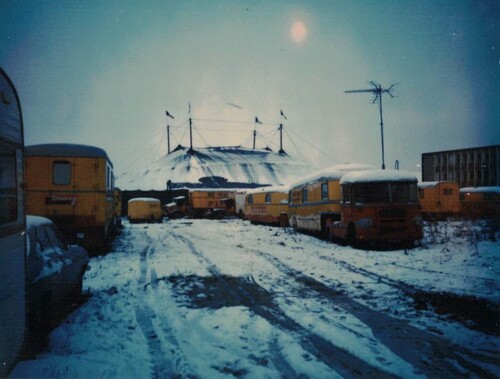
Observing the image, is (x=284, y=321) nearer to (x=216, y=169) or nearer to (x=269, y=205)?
(x=269, y=205)

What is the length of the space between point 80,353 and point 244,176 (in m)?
86.9

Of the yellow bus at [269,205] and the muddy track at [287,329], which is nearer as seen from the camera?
the muddy track at [287,329]

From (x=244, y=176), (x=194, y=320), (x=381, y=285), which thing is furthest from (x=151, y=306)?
(x=244, y=176)

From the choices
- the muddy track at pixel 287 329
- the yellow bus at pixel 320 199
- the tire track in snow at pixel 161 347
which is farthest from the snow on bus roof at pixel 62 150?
the yellow bus at pixel 320 199

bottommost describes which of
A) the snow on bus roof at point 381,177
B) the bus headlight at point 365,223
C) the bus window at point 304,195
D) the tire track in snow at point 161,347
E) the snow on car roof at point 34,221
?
the tire track in snow at point 161,347

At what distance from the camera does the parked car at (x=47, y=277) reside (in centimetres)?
505

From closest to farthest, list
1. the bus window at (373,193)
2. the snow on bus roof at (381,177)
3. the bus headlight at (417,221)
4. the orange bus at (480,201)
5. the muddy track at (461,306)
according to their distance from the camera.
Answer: the muddy track at (461,306) < the bus headlight at (417,221) < the bus window at (373,193) < the snow on bus roof at (381,177) < the orange bus at (480,201)

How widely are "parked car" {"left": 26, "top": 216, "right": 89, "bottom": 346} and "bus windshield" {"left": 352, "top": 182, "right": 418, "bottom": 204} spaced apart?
9.71m

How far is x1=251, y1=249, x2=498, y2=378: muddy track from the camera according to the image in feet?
14.5

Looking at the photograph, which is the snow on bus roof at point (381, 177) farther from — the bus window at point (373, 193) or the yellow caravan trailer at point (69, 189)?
the yellow caravan trailer at point (69, 189)

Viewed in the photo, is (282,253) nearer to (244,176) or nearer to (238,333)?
(238,333)

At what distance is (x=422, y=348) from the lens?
4.98 meters

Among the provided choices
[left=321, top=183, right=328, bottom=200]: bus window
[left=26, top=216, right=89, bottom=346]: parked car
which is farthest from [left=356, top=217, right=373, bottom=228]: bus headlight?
[left=26, top=216, right=89, bottom=346]: parked car

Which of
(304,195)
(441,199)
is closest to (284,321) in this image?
(304,195)
